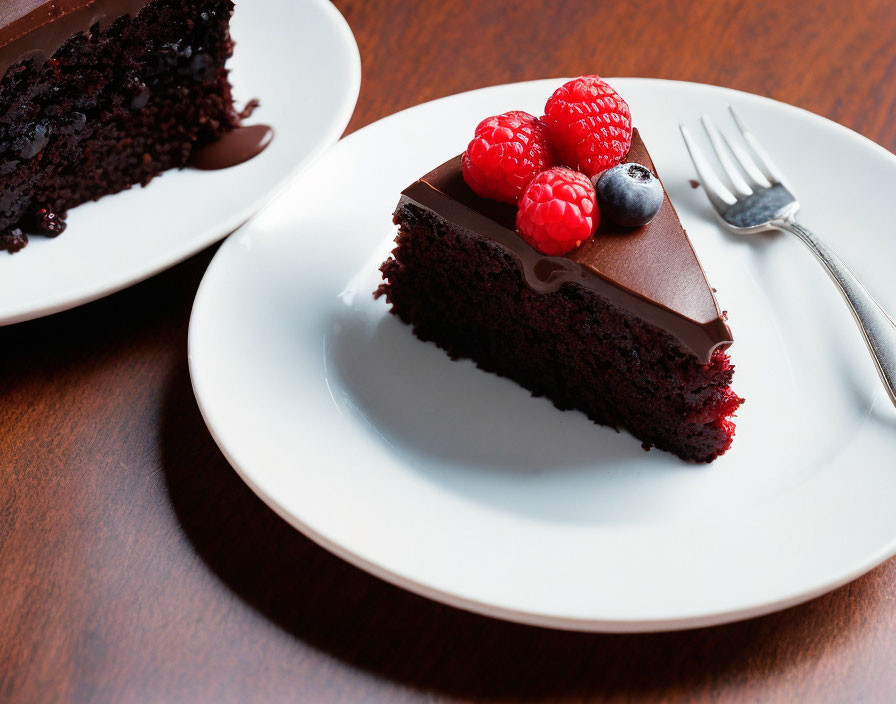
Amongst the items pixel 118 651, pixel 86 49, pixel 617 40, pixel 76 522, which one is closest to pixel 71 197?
pixel 86 49

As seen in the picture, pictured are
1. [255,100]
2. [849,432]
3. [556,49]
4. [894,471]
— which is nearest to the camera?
[894,471]

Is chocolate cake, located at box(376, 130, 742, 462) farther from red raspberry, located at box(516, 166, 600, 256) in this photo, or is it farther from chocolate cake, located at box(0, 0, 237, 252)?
chocolate cake, located at box(0, 0, 237, 252)

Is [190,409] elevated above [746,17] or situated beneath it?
situated beneath

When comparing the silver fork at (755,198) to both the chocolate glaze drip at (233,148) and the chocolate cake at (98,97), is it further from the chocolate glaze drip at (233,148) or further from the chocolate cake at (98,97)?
the chocolate cake at (98,97)

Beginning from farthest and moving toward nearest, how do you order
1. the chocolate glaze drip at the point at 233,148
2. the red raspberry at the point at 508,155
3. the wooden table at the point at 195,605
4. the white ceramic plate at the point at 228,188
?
the chocolate glaze drip at the point at 233,148 → the white ceramic plate at the point at 228,188 → the red raspberry at the point at 508,155 → the wooden table at the point at 195,605

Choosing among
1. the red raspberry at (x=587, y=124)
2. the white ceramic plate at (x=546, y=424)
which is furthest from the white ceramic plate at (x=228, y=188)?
the red raspberry at (x=587, y=124)

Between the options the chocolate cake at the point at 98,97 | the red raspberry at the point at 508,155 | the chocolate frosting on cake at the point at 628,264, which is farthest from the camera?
→ the chocolate cake at the point at 98,97

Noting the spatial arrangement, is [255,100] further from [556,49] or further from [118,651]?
[118,651]
